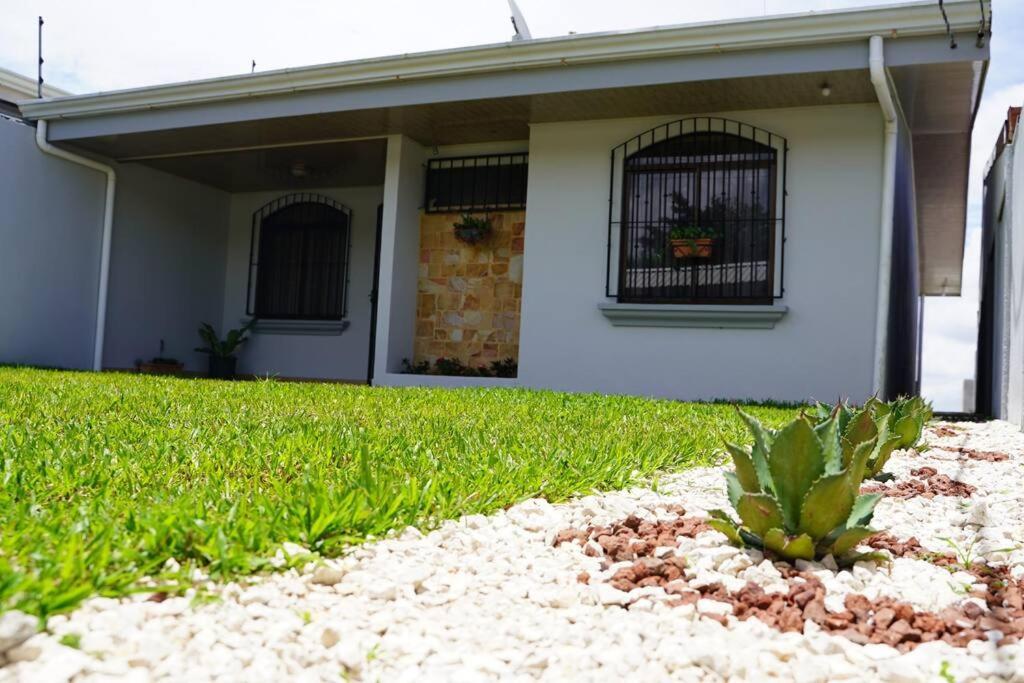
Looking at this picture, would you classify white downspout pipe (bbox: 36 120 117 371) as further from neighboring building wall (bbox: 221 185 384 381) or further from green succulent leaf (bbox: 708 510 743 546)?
green succulent leaf (bbox: 708 510 743 546)

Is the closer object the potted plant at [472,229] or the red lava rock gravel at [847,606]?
the red lava rock gravel at [847,606]

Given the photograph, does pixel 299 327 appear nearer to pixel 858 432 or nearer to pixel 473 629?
pixel 858 432

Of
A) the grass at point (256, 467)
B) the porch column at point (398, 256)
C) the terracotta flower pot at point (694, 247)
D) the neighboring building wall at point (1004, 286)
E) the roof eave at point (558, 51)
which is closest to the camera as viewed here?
the grass at point (256, 467)

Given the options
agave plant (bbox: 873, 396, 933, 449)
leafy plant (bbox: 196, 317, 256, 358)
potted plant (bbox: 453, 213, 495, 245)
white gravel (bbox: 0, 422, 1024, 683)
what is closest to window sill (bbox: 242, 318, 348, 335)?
leafy plant (bbox: 196, 317, 256, 358)

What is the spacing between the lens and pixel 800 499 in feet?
6.09

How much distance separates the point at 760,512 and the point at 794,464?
0.13 m

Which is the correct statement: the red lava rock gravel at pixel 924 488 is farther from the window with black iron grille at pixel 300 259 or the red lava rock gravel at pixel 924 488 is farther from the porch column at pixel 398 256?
the window with black iron grille at pixel 300 259

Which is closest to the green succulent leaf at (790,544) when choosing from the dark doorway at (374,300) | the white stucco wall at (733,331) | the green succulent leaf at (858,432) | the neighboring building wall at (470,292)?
the green succulent leaf at (858,432)

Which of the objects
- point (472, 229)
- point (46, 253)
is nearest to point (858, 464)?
point (472, 229)

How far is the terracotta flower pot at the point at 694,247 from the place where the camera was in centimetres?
686

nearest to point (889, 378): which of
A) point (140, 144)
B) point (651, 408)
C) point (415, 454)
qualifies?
point (651, 408)

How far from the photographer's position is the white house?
6410 millimetres

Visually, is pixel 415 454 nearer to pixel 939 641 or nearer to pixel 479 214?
pixel 939 641

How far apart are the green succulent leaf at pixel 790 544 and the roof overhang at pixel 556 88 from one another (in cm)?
497
